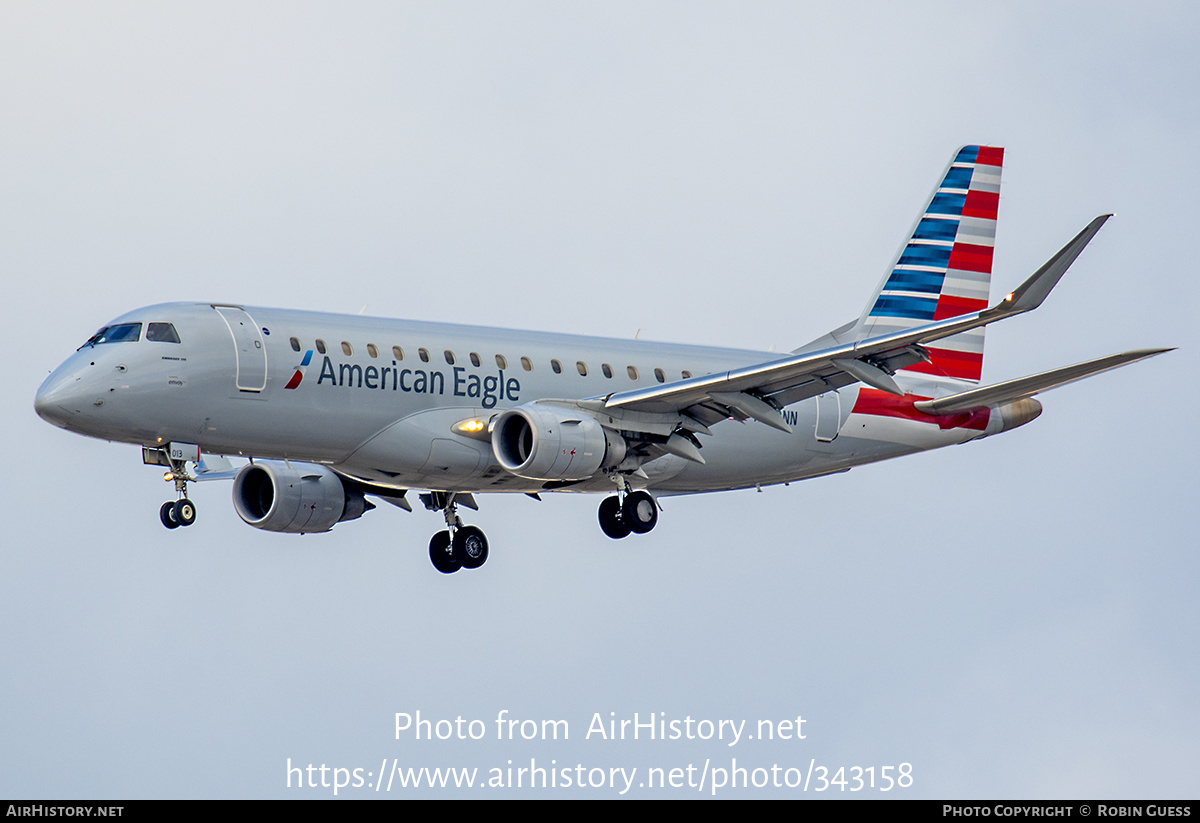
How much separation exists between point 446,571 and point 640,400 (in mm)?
7093

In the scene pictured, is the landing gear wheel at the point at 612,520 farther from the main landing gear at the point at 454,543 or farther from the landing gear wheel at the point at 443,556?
the landing gear wheel at the point at 443,556

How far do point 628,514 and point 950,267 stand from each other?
39.0 ft

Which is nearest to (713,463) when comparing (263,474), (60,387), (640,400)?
(640,400)

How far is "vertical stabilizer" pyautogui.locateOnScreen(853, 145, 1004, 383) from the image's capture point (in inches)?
1767

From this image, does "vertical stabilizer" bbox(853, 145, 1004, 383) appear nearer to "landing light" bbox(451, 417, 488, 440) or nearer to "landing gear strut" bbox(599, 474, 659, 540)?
"landing gear strut" bbox(599, 474, 659, 540)

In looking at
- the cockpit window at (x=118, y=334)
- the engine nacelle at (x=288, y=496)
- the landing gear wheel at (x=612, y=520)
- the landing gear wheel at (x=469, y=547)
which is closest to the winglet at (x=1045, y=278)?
the landing gear wheel at (x=612, y=520)

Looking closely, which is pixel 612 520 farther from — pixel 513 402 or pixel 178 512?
pixel 178 512

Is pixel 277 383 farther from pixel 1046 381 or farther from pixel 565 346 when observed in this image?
pixel 1046 381

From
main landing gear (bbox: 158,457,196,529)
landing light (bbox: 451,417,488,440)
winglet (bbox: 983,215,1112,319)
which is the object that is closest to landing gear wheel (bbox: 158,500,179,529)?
main landing gear (bbox: 158,457,196,529)

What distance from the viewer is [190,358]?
34.6m

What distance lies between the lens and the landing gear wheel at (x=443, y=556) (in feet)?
137

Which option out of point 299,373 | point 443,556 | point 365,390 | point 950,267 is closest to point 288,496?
point 443,556

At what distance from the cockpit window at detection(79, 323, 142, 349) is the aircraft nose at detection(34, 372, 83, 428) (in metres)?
1.10

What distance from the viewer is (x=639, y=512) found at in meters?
39.2
